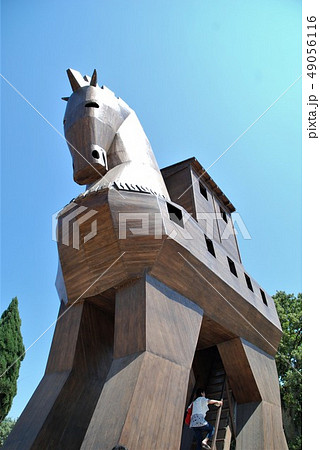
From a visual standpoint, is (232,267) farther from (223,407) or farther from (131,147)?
(131,147)

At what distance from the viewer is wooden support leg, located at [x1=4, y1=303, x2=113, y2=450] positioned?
6.48m

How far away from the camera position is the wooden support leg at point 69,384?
21.3 feet

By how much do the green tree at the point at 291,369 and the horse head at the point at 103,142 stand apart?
491 inches

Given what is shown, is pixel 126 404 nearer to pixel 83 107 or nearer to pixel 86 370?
pixel 86 370

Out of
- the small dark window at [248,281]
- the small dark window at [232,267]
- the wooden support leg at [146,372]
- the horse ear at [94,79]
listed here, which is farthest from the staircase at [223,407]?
the horse ear at [94,79]

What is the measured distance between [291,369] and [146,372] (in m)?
15.7

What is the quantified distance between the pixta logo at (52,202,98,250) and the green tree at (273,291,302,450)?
1304cm

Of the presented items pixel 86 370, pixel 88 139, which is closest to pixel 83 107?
pixel 88 139

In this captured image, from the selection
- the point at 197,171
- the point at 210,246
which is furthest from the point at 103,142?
the point at 197,171

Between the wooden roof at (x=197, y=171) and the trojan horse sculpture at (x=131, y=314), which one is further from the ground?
the wooden roof at (x=197, y=171)

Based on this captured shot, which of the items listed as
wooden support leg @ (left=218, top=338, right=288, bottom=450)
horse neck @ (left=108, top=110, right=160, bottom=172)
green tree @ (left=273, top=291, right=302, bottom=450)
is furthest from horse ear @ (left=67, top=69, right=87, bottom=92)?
green tree @ (left=273, top=291, right=302, bottom=450)

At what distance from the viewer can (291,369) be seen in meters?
18.9

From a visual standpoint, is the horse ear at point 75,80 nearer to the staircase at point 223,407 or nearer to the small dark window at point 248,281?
the small dark window at point 248,281
